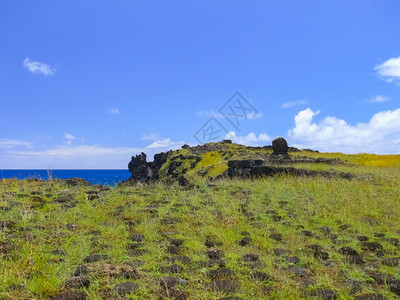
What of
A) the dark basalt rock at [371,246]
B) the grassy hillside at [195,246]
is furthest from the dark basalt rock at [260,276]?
the dark basalt rock at [371,246]

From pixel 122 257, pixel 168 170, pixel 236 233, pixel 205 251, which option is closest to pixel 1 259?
pixel 122 257

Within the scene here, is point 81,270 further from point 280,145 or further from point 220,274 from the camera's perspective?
point 280,145

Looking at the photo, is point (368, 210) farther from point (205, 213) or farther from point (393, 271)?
point (205, 213)

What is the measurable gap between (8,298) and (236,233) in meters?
4.87

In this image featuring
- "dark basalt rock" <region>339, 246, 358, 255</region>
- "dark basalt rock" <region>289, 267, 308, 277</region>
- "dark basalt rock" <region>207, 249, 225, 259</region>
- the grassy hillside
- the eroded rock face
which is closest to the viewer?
the grassy hillside

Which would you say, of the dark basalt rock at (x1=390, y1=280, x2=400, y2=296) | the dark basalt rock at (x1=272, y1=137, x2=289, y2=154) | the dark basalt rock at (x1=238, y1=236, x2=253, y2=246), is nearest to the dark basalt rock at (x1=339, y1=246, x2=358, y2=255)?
the dark basalt rock at (x1=390, y1=280, x2=400, y2=296)

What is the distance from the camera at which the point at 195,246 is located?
6441 mm

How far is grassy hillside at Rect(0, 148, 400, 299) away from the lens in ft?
15.1

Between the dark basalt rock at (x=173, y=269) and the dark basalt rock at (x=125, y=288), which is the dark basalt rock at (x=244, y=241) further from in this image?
the dark basalt rock at (x=125, y=288)

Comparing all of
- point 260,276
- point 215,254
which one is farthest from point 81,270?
point 260,276

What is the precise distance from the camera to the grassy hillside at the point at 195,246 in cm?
460

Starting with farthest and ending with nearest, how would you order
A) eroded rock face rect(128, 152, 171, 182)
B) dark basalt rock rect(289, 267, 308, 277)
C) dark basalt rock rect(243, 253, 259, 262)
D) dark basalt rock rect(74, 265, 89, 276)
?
eroded rock face rect(128, 152, 171, 182), dark basalt rock rect(243, 253, 259, 262), dark basalt rock rect(289, 267, 308, 277), dark basalt rock rect(74, 265, 89, 276)

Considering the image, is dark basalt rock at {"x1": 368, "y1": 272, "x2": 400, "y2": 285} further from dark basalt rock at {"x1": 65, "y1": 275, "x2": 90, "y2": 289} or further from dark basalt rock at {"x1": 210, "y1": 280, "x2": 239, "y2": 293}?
dark basalt rock at {"x1": 65, "y1": 275, "x2": 90, "y2": 289}

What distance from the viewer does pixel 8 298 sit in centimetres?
413
